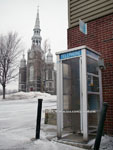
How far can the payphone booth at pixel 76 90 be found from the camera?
13.9 ft

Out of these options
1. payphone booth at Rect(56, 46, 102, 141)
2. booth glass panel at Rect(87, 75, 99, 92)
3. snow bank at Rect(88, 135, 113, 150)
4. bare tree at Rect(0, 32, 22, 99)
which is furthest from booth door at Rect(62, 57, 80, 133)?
bare tree at Rect(0, 32, 22, 99)

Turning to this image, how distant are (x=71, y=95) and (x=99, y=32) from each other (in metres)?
2.29

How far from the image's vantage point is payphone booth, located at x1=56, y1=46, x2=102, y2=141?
424 centimetres

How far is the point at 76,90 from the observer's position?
16.8 ft

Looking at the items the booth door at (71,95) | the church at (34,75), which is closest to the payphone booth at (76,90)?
the booth door at (71,95)

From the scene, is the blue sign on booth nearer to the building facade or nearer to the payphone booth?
the payphone booth

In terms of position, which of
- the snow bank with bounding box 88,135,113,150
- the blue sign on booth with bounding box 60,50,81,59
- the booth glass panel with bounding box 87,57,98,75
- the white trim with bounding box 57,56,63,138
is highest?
the blue sign on booth with bounding box 60,50,81,59

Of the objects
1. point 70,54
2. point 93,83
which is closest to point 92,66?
point 93,83

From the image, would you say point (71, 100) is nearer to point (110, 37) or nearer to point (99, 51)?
point (99, 51)

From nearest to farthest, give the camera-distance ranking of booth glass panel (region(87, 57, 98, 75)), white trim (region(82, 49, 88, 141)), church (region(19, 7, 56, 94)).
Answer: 1. white trim (region(82, 49, 88, 141))
2. booth glass panel (region(87, 57, 98, 75))
3. church (region(19, 7, 56, 94))

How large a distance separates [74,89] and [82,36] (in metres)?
1.91

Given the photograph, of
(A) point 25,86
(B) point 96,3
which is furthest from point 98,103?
(A) point 25,86

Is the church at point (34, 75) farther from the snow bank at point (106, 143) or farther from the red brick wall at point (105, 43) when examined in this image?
the snow bank at point (106, 143)

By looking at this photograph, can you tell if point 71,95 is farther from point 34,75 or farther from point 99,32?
point 34,75
